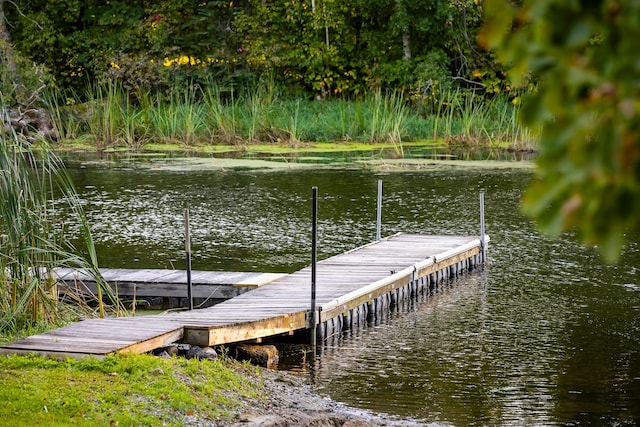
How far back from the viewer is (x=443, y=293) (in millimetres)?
10938

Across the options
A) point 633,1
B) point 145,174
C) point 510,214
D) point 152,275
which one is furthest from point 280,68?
point 633,1

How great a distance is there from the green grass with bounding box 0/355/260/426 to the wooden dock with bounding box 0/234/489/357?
33 cm

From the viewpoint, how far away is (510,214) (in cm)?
1509

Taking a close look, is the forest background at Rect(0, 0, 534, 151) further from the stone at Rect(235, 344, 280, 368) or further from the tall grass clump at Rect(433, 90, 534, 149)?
the stone at Rect(235, 344, 280, 368)

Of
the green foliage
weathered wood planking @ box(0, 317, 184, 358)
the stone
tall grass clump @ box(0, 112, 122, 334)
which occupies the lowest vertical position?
the stone

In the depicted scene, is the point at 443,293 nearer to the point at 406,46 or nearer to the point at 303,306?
the point at 303,306

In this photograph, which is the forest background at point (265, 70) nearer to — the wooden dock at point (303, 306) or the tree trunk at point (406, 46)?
the tree trunk at point (406, 46)

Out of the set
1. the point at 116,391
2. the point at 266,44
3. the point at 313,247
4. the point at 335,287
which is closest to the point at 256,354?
the point at 313,247

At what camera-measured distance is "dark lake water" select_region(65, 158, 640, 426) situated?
23.5ft

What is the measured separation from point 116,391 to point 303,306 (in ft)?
9.20

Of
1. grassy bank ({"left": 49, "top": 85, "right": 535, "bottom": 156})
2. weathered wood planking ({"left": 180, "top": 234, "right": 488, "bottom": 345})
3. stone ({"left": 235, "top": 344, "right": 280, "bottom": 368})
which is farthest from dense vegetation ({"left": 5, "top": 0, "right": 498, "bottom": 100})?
stone ({"left": 235, "top": 344, "right": 280, "bottom": 368})

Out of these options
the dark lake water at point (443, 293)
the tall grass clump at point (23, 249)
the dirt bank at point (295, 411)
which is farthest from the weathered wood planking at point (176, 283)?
the dirt bank at point (295, 411)

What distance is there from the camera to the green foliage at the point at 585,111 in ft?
5.14

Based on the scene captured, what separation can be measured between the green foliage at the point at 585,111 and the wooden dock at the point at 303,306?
523 cm
